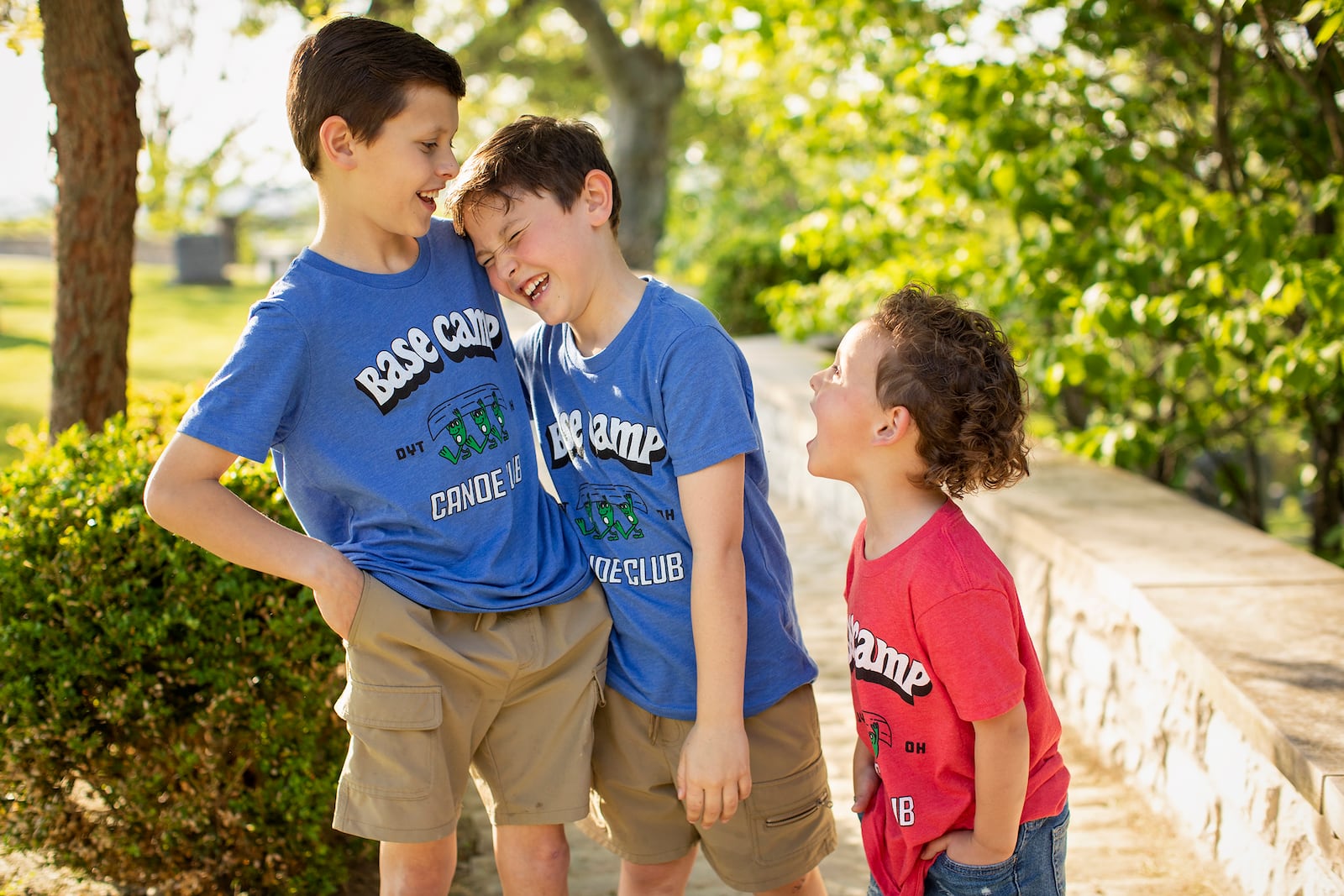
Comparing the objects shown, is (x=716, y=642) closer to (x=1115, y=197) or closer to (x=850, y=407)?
(x=850, y=407)

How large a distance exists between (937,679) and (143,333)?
38.0 feet

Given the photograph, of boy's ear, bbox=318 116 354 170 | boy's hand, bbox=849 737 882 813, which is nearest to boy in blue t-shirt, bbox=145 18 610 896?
boy's ear, bbox=318 116 354 170

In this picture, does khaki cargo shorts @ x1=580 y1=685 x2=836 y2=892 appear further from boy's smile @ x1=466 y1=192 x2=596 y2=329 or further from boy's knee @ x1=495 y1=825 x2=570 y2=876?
boy's smile @ x1=466 y1=192 x2=596 y2=329

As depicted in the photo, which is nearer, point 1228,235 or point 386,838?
point 386,838

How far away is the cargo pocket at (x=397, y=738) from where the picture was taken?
190cm

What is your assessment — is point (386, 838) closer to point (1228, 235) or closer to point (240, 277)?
point (1228, 235)

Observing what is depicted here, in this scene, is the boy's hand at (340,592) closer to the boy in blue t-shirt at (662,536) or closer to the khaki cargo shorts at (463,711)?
the khaki cargo shorts at (463,711)

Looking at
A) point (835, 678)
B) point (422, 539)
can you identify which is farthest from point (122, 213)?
point (835, 678)

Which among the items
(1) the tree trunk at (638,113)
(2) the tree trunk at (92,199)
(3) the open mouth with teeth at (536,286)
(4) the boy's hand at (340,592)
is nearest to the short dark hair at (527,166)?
(3) the open mouth with teeth at (536,286)

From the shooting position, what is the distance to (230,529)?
1.78 meters

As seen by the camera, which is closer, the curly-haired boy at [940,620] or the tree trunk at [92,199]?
the curly-haired boy at [940,620]

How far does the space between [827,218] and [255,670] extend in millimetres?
3812

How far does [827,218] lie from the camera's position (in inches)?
220

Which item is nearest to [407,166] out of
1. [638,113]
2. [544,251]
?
[544,251]
